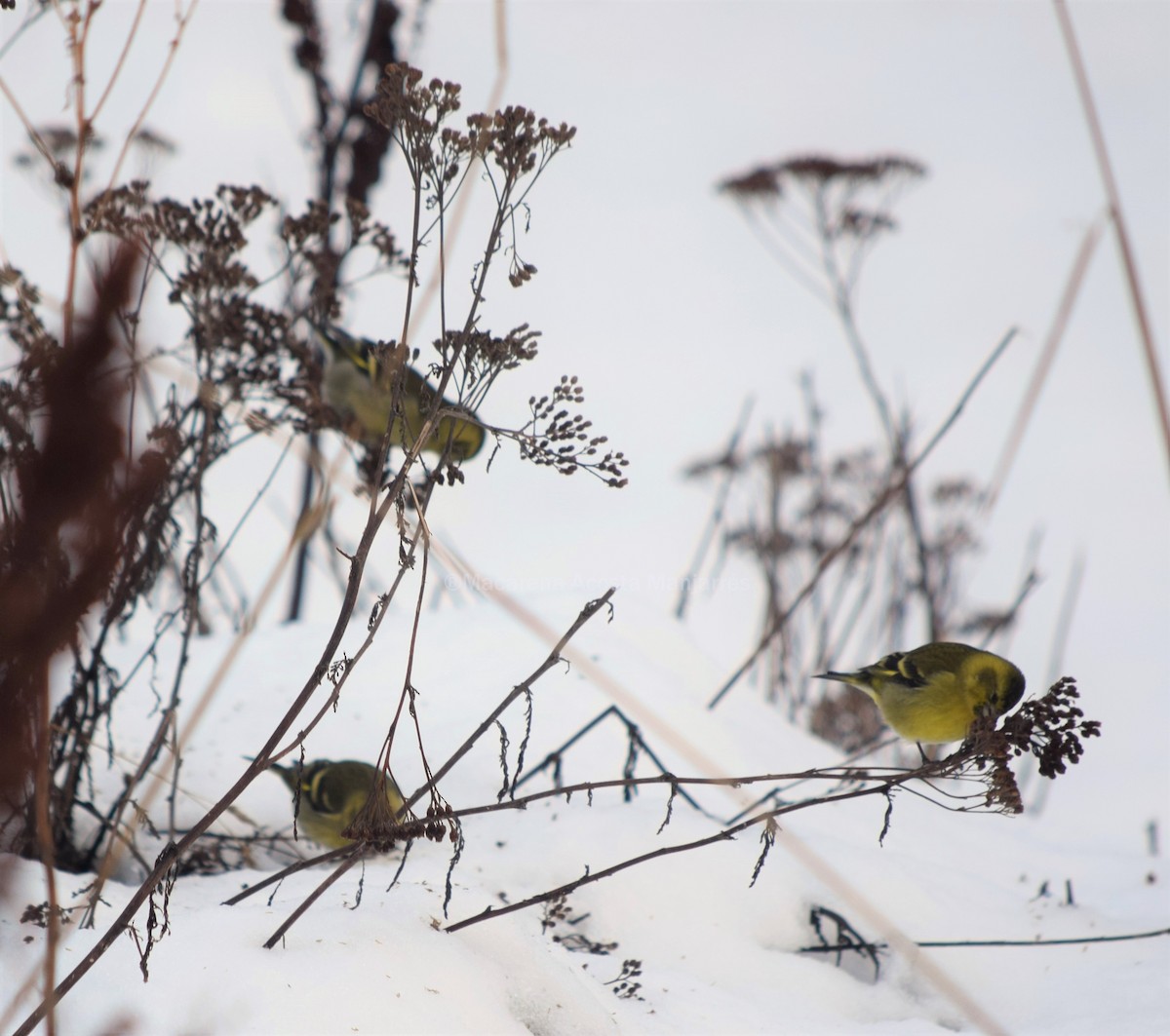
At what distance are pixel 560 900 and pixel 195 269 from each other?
1.29 meters

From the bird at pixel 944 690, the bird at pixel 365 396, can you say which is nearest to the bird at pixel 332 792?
the bird at pixel 365 396

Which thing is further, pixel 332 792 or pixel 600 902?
pixel 332 792

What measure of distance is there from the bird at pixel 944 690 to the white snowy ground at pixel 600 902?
31cm

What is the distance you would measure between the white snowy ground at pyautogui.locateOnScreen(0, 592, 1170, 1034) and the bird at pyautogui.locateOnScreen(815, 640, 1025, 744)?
0.31 meters

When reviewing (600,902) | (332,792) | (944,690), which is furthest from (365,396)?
(944,690)

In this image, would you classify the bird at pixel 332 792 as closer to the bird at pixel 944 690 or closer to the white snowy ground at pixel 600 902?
Answer: the white snowy ground at pixel 600 902

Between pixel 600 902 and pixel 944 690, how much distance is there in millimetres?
812

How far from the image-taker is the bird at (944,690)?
2.17 meters

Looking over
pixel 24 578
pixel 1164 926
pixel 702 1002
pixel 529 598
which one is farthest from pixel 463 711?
pixel 24 578

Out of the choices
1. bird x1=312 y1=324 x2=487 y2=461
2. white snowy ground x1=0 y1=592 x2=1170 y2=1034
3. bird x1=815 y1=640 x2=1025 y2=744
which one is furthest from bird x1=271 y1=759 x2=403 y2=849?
bird x1=815 y1=640 x2=1025 y2=744

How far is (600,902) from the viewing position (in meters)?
2.09

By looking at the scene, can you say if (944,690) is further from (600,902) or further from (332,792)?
(332,792)

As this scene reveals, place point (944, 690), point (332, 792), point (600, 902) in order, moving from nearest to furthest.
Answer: point (600, 902) < point (944, 690) < point (332, 792)

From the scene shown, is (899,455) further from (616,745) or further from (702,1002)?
(702,1002)
